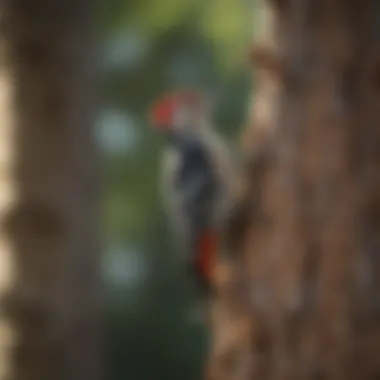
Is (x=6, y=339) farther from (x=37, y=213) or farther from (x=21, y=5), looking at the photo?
(x=21, y=5)

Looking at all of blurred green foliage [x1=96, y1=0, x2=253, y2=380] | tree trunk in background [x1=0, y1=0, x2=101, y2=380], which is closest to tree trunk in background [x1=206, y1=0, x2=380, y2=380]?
blurred green foliage [x1=96, y1=0, x2=253, y2=380]

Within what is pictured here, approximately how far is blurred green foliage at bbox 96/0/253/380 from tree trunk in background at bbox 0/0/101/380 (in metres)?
0.03

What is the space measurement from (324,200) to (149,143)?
234 mm

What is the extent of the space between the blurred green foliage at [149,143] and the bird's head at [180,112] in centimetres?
1

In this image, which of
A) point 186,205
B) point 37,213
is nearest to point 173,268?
point 186,205

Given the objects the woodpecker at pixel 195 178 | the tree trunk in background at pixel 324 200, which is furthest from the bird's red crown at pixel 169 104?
the tree trunk in background at pixel 324 200

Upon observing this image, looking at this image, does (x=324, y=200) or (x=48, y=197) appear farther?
(x=48, y=197)

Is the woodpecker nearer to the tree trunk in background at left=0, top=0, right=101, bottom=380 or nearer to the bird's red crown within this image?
the bird's red crown

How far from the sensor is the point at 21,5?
3.44 feet

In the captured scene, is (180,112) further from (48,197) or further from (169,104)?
(48,197)

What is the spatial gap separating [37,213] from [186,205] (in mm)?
220

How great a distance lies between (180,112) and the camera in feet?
3.18

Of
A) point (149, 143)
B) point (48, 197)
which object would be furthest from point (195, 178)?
point (48, 197)

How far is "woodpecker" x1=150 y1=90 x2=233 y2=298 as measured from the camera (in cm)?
96
